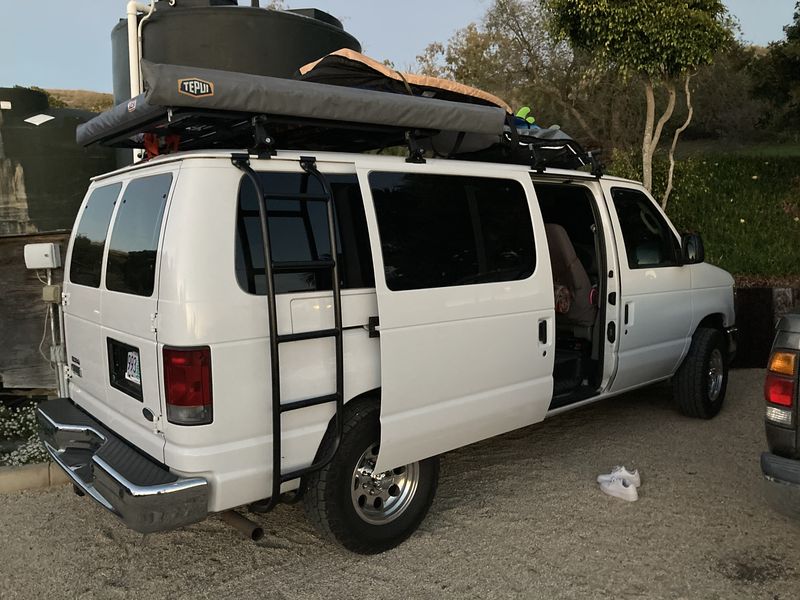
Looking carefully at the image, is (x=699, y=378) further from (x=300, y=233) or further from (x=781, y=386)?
(x=300, y=233)

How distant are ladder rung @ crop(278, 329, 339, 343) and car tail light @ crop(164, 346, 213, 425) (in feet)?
1.10

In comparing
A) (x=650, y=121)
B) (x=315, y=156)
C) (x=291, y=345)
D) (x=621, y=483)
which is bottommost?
(x=621, y=483)

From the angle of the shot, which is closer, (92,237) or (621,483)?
(92,237)

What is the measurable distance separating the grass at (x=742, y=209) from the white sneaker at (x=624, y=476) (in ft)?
17.0

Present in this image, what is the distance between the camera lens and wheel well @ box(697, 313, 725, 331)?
6016mm

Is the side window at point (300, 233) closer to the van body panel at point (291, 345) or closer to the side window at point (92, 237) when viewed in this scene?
the van body panel at point (291, 345)

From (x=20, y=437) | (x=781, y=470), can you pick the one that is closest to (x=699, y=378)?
(x=781, y=470)

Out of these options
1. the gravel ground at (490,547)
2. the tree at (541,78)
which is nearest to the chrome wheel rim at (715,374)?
the gravel ground at (490,547)

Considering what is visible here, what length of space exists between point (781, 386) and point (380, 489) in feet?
6.79

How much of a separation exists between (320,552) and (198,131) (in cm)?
241

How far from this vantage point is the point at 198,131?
12.2 ft

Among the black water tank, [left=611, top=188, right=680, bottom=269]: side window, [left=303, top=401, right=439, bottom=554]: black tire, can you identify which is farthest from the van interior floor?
the black water tank

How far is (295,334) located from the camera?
3064mm

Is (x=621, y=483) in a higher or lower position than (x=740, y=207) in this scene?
lower
